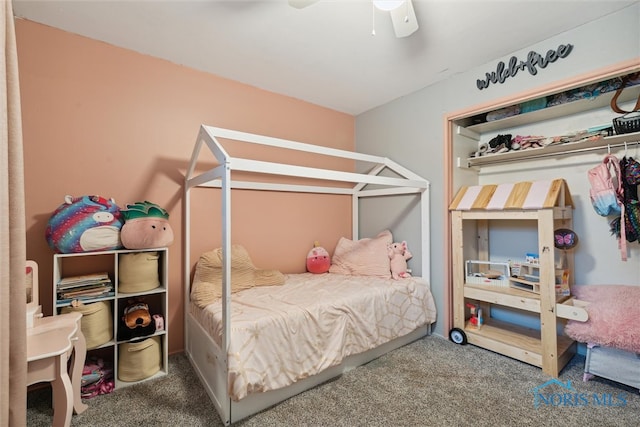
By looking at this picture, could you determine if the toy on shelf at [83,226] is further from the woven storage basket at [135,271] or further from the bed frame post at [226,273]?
the bed frame post at [226,273]

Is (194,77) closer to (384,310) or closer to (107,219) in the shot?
(107,219)

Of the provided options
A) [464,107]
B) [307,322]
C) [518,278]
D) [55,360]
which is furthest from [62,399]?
[464,107]

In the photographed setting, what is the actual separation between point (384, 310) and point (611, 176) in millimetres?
1785

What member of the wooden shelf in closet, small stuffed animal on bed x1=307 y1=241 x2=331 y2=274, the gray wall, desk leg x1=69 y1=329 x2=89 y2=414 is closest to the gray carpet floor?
desk leg x1=69 y1=329 x2=89 y2=414

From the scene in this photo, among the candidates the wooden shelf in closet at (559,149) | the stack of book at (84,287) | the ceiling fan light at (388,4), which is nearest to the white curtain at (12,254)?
the stack of book at (84,287)

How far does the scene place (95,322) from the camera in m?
1.72

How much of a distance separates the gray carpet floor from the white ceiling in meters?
2.34

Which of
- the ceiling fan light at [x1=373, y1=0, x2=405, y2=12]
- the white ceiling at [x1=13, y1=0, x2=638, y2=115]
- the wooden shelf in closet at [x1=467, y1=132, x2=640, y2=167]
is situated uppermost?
the white ceiling at [x1=13, y1=0, x2=638, y2=115]

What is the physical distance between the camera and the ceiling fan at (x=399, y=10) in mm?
1364

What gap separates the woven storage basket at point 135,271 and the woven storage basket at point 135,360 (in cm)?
36

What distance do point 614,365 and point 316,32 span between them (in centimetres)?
286

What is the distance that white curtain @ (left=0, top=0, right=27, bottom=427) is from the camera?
79 centimetres

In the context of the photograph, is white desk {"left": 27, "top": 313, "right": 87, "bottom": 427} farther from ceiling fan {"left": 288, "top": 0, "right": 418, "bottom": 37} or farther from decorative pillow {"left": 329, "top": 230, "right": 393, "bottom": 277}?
decorative pillow {"left": 329, "top": 230, "right": 393, "bottom": 277}

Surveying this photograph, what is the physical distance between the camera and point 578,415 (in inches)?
59.8
